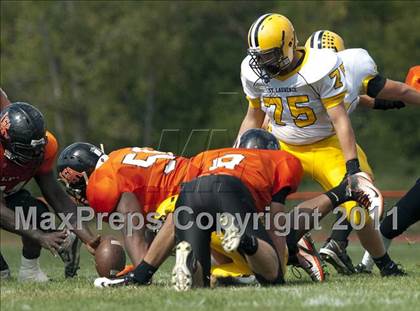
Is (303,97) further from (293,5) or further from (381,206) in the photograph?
(293,5)

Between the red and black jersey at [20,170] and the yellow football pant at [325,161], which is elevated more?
the yellow football pant at [325,161]

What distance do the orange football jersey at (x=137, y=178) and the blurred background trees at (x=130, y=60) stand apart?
19.2 m

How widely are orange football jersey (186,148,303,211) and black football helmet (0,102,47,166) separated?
4.42ft

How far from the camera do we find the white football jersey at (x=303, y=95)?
24.3 feet

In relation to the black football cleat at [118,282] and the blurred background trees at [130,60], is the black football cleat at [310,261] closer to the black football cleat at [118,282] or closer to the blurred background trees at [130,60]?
the black football cleat at [118,282]

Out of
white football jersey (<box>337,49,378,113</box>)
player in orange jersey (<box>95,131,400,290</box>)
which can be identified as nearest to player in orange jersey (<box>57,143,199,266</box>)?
player in orange jersey (<box>95,131,400,290</box>)

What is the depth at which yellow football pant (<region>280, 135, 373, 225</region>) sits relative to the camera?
758cm

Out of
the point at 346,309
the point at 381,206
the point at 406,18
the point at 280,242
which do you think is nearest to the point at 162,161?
the point at 280,242

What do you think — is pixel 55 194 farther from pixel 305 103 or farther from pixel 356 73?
pixel 356 73

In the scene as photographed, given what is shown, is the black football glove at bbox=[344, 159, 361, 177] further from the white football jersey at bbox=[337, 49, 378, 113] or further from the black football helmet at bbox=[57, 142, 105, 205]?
the black football helmet at bbox=[57, 142, 105, 205]

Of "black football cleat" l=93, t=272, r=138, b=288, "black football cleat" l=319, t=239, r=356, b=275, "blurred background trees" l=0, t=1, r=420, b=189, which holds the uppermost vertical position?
"black football cleat" l=93, t=272, r=138, b=288

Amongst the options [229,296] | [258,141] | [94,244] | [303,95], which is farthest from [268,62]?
[229,296]

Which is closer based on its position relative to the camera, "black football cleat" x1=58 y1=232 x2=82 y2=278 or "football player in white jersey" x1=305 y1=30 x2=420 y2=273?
"black football cleat" x1=58 y1=232 x2=82 y2=278

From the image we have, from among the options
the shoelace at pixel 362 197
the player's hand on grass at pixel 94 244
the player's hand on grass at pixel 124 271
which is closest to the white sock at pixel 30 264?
the player's hand on grass at pixel 94 244
